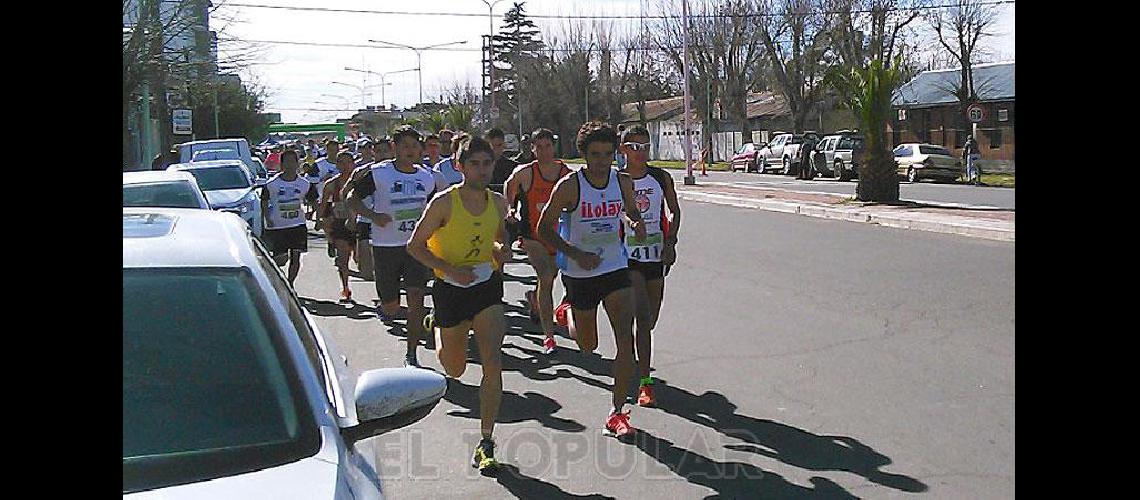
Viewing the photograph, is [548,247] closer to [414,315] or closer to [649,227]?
[649,227]

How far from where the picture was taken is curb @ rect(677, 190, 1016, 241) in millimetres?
18469

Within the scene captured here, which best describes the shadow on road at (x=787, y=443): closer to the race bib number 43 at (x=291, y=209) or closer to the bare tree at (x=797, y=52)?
the race bib number 43 at (x=291, y=209)

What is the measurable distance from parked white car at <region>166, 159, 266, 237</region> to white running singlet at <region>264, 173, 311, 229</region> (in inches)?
188

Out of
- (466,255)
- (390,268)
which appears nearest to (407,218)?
(390,268)

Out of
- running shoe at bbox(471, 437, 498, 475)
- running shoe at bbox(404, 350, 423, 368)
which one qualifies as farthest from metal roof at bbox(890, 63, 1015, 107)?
running shoe at bbox(471, 437, 498, 475)

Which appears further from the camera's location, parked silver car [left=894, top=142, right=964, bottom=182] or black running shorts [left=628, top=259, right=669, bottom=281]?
parked silver car [left=894, top=142, right=964, bottom=182]

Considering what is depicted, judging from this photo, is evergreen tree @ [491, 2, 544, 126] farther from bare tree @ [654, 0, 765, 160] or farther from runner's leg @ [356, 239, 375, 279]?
runner's leg @ [356, 239, 375, 279]

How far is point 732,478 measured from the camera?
244 inches
